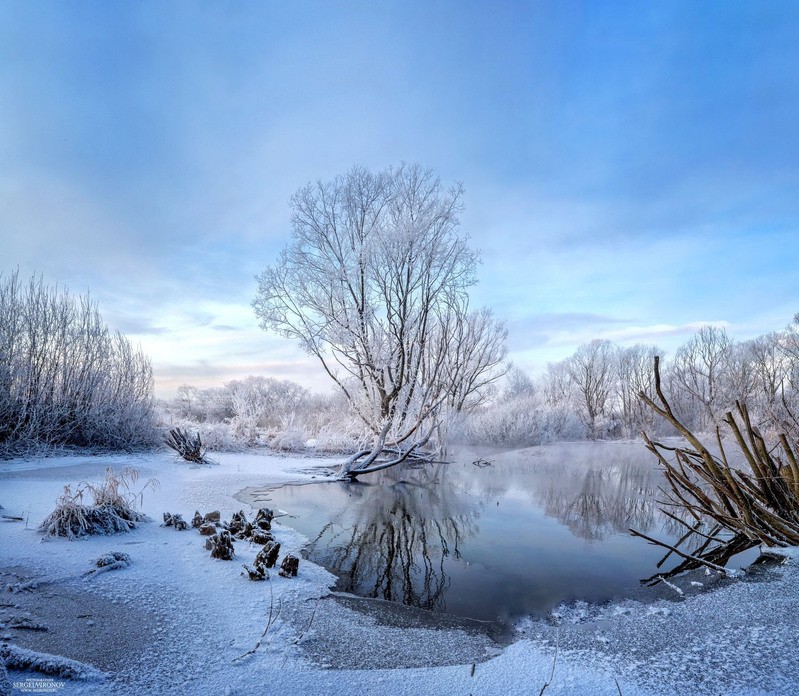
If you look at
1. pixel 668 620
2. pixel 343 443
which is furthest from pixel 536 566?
pixel 343 443

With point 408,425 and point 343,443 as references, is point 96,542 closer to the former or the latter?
point 408,425

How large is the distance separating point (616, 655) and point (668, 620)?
69 centimetres

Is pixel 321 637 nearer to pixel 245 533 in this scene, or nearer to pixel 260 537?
pixel 260 537

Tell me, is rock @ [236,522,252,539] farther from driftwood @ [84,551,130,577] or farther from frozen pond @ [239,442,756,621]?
driftwood @ [84,551,130,577]

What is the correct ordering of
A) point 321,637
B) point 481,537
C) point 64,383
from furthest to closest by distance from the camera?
point 64,383 < point 481,537 < point 321,637

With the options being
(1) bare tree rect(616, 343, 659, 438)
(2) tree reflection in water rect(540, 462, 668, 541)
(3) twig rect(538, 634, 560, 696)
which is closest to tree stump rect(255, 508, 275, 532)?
(3) twig rect(538, 634, 560, 696)

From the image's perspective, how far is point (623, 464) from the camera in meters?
13.2

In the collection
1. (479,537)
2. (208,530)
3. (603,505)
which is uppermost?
(208,530)

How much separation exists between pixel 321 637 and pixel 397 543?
2395 millimetres

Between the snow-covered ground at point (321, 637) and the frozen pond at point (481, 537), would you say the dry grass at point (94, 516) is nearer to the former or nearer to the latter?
the snow-covered ground at point (321, 637)

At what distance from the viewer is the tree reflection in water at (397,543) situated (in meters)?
3.43

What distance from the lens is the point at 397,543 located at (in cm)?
467

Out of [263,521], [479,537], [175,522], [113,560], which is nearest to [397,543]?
[479,537]

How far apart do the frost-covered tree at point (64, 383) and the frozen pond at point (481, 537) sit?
7.22 meters
